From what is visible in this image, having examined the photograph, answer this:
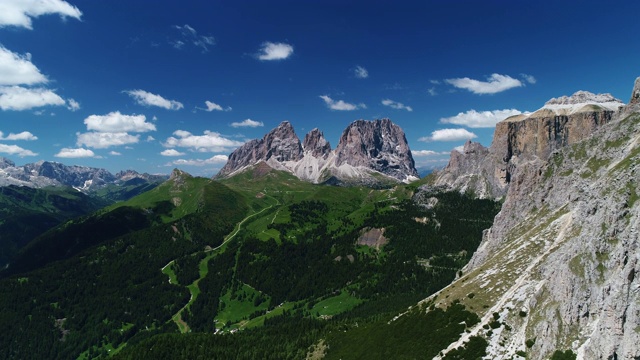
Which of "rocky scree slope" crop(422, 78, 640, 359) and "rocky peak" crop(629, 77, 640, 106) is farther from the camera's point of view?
"rocky peak" crop(629, 77, 640, 106)

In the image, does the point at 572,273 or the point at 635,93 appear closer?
the point at 572,273

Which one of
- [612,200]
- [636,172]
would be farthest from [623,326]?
[636,172]

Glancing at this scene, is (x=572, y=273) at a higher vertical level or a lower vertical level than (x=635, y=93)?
lower

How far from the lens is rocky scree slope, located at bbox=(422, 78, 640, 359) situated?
65938 mm

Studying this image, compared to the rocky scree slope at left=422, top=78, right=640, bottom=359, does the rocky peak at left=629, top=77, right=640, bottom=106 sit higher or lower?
higher

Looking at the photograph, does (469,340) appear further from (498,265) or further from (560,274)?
(498,265)

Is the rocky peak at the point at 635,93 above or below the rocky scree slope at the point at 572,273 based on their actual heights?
above

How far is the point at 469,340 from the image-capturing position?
300 ft

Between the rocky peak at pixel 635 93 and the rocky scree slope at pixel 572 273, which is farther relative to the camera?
the rocky peak at pixel 635 93

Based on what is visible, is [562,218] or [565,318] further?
[562,218]

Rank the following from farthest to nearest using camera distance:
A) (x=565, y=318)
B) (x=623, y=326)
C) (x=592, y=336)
A: 1. (x=565, y=318)
2. (x=592, y=336)
3. (x=623, y=326)

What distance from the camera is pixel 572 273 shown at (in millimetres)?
79812

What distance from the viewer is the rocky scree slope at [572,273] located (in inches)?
2596

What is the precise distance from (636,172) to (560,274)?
98.5ft
